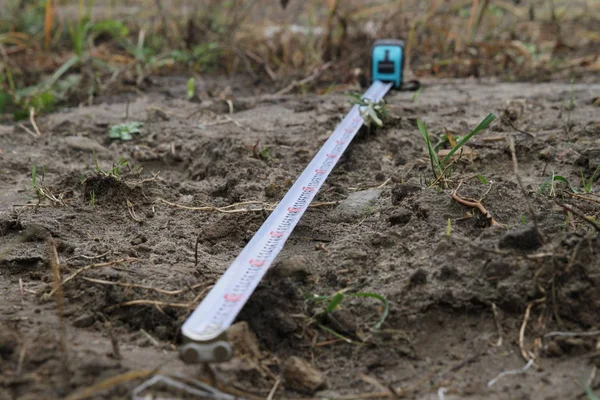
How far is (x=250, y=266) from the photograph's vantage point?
2045mm

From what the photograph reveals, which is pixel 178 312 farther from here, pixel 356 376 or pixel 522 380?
pixel 522 380

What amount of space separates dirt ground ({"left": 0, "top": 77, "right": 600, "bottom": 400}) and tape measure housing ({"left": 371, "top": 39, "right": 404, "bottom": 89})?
692mm

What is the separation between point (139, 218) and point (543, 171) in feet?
4.87

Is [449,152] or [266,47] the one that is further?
[266,47]

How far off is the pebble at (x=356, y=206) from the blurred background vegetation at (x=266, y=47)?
1.71m

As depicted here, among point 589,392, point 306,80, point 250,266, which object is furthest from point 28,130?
point 589,392

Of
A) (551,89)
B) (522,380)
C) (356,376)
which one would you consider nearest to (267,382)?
(356,376)

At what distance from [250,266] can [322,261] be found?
0.93ft

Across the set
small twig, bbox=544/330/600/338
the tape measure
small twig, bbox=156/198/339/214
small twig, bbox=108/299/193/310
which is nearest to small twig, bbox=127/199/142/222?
small twig, bbox=156/198/339/214

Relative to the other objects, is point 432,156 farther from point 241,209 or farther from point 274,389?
point 274,389

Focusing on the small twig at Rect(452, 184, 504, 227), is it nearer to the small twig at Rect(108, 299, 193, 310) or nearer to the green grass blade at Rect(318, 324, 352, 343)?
the green grass blade at Rect(318, 324, 352, 343)

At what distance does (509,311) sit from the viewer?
1.95 metres

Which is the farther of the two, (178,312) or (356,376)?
(178,312)

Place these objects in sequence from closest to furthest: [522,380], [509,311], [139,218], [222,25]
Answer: [522,380]
[509,311]
[139,218]
[222,25]
